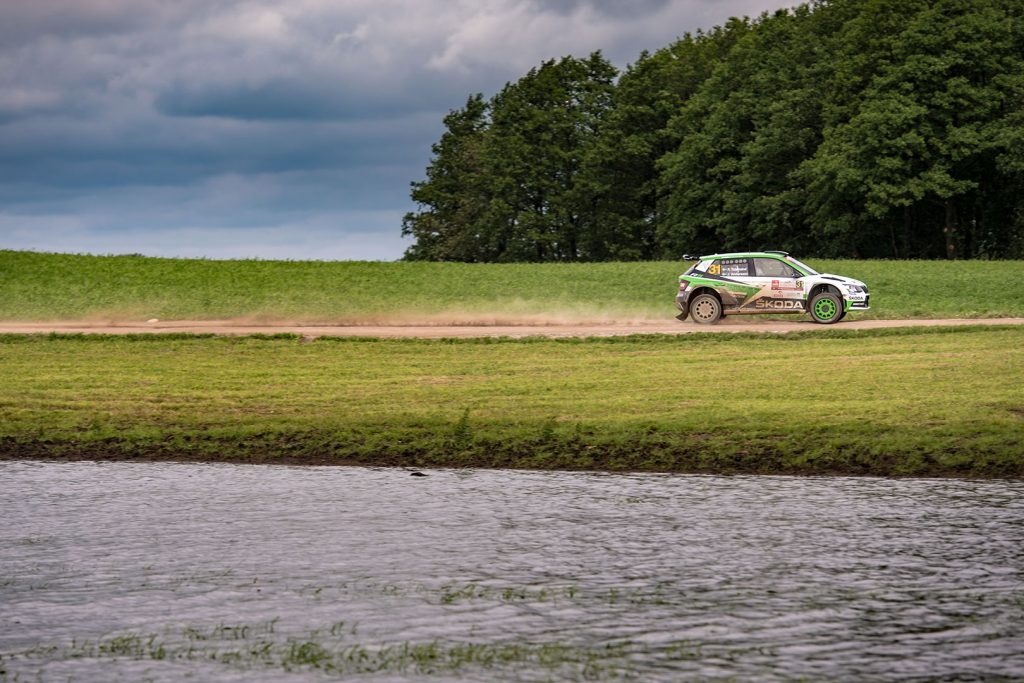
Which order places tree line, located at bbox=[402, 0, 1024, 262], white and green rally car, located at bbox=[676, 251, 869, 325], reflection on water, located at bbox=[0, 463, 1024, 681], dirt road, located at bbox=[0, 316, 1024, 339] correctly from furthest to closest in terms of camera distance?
tree line, located at bbox=[402, 0, 1024, 262] → white and green rally car, located at bbox=[676, 251, 869, 325] → dirt road, located at bbox=[0, 316, 1024, 339] → reflection on water, located at bbox=[0, 463, 1024, 681]

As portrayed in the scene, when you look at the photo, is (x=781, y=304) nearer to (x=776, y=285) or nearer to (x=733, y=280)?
(x=776, y=285)

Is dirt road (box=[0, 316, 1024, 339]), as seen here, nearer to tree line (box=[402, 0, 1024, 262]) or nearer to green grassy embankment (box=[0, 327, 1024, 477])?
green grassy embankment (box=[0, 327, 1024, 477])

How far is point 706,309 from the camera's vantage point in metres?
32.3

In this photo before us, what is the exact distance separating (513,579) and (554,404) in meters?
9.58

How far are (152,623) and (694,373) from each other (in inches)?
589

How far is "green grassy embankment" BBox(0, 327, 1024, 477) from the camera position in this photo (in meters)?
15.2

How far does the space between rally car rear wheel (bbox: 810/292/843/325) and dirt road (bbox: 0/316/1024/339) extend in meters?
0.30

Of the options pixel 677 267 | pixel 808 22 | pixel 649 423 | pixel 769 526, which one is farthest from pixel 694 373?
pixel 808 22

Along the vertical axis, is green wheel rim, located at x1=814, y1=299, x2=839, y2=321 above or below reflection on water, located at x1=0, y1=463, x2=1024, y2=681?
above

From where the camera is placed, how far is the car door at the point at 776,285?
3131cm

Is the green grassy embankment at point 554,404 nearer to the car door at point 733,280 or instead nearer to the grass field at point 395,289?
the car door at point 733,280

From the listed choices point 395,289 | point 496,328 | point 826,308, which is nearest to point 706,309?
point 826,308

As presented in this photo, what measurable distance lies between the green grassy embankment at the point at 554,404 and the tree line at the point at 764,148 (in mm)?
37791

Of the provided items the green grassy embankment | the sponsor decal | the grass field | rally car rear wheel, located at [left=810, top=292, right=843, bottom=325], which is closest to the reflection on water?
the green grassy embankment
